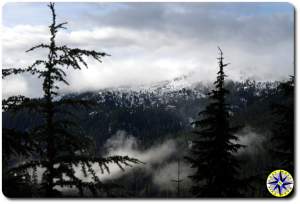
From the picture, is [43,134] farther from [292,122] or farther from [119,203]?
[292,122]

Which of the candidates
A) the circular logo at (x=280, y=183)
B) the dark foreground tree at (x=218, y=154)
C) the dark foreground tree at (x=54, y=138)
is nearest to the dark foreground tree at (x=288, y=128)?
the circular logo at (x=280, y=183)

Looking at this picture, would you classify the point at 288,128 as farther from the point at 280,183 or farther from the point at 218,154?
the point at 218,154

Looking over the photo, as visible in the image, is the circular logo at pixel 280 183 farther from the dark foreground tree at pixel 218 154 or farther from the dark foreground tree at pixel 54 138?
the dark foreground tree at pixel 54 138

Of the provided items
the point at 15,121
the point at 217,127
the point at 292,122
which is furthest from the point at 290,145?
the point at 15,121

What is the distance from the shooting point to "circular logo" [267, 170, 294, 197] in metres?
13.7

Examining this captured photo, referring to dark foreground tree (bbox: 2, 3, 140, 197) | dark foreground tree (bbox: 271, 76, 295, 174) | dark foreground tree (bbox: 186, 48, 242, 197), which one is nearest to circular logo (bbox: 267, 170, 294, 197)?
dark foreground tree (bbox: 271, 76, 295, 174)

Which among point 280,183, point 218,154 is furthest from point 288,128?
point 218,154

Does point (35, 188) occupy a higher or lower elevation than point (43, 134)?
lower

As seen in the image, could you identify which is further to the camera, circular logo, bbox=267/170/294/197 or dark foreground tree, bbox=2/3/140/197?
circular logo, bbox=267/170/294/197

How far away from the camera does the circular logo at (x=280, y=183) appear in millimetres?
13656

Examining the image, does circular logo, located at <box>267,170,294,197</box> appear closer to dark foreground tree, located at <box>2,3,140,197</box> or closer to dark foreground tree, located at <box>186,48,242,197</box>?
dark foreground tree, located at <box>186,48,242,197</box>

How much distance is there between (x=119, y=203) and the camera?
1383 cm

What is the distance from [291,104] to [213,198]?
15.7 feet

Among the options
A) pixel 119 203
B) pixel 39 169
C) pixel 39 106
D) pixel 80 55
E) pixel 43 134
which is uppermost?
pixel 80 55
